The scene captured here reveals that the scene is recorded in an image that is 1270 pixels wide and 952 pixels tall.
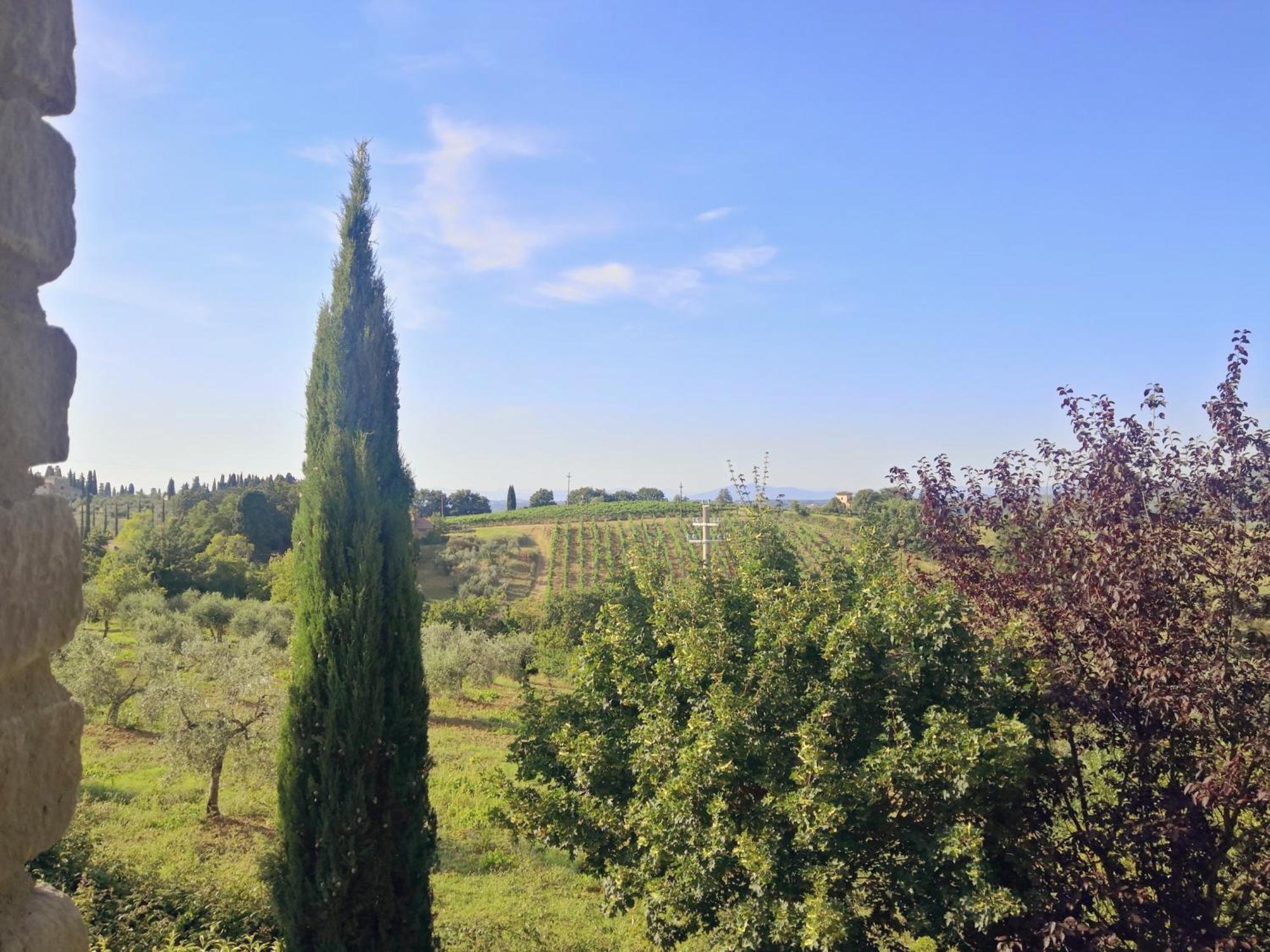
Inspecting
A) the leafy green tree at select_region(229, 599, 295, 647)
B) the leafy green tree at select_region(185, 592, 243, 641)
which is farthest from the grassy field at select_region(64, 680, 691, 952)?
the leafy green tree at select_region(185, 592, 243, 641)

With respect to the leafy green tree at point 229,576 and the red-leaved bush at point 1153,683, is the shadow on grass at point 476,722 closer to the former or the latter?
the red-leaved bush at point 1153,683

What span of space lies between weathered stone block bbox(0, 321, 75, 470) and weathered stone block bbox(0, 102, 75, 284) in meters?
0.06

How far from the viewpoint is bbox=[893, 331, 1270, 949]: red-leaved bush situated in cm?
545

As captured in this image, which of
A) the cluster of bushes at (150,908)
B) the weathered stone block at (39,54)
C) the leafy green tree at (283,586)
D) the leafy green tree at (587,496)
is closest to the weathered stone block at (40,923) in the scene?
the weathered stone block at (39,54)

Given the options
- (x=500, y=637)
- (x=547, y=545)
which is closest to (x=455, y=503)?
(x=547, y=545)

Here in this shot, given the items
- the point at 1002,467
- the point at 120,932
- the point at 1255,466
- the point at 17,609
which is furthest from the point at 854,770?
the point at 120,932

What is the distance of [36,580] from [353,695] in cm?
623

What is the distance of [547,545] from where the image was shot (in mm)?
60250

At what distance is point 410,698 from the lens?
24.9ft

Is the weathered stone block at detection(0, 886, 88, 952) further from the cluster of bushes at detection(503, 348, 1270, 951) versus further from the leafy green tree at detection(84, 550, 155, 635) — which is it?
the leafy green tree at detection(84, 550, 155, 635)

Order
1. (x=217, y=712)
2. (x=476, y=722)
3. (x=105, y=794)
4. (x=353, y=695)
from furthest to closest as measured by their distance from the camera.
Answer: (x=476, y=722)
(x=217, y=712)
(x=105, y=794)
(x=353, y=695)

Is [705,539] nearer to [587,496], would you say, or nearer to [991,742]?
[991,742]

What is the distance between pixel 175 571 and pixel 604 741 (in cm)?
3666

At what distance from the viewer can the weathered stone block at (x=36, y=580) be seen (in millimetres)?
1322
